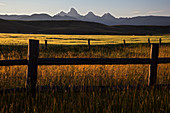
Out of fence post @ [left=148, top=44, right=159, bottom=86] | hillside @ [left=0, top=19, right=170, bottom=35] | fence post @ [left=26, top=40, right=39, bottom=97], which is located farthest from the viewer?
hillside @ [left=0, top=19, right=170, bottom=35]

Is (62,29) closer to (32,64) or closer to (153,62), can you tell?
(153,62)

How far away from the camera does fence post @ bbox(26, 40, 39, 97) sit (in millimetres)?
4973

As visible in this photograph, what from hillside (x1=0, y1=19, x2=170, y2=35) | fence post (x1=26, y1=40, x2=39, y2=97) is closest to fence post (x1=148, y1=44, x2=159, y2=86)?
fence post (x1=26, y1=40, x2=39, y2=97)

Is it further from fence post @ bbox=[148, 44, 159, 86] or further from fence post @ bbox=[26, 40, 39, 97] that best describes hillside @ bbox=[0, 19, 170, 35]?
fence post @ bbox=[26, 40, 39, 97]

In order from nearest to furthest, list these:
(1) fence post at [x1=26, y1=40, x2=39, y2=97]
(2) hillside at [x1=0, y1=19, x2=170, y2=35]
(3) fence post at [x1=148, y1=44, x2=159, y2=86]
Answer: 1. (1) fence post at [x1=26, y1=40, x2=39, y2=97]
2. (3) fence post at [x1=148, y1=44, x2=159, y2=86]
3. (2) hillside at [x1=0, y1=19, x2=170, y2=35]

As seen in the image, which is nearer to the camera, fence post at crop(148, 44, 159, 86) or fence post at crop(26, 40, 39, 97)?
fence post at crop(26, 40, 39, 97)

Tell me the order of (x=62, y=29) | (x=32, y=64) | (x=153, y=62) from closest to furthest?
1. (x=32, y=64)
2. (x=153, y=62)
3. (x=62, y=29)

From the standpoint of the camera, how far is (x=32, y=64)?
199 inches

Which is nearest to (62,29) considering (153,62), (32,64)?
(153,62)

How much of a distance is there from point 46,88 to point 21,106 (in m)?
0.75

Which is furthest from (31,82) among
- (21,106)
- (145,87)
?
(145,87)

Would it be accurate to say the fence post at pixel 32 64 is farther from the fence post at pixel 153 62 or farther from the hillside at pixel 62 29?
the hillside at pixel 62 29

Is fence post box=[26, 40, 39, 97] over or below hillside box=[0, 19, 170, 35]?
below

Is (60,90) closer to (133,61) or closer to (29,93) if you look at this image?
(29,93)
